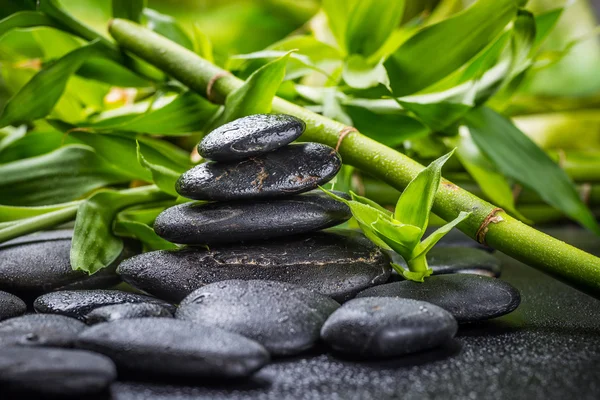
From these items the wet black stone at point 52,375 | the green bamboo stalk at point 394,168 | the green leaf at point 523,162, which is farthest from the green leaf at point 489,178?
the wet black stone at point 52,375

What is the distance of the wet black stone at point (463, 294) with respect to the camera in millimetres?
476

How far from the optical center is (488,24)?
686 millimetres

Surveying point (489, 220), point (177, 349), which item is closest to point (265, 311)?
point (177, 349)

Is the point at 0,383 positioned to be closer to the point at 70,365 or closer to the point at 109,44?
the point at 70,365

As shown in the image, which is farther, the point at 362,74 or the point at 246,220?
the point at 362,74

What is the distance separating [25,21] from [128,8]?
124 millimetres

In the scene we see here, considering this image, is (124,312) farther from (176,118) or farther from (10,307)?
(176,118)

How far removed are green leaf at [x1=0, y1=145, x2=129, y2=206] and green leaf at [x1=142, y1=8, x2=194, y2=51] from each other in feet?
0.65

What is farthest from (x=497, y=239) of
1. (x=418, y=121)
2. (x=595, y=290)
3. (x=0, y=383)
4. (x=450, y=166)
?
(x=450, y=166)

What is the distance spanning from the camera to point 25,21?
0.74 m

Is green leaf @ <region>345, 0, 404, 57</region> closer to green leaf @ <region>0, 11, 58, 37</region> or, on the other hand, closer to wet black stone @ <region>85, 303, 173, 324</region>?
green leaf @ <region>0, 11, 58, 37</region>

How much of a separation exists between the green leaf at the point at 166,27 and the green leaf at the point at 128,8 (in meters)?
0.05

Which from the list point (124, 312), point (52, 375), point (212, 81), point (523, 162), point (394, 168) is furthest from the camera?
point (523, 162)

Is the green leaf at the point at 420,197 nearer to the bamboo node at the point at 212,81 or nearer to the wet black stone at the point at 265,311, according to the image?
the wet black stone at the point at 265,311
